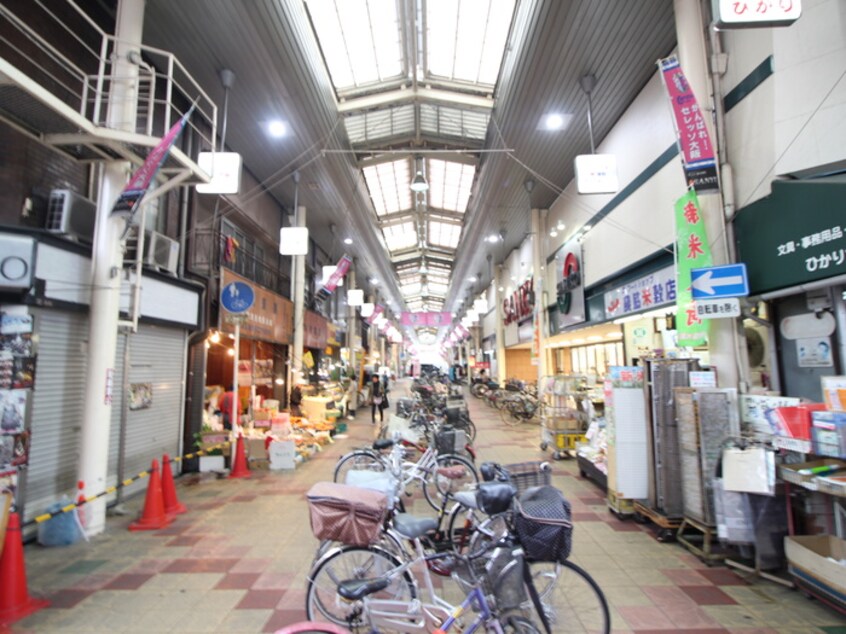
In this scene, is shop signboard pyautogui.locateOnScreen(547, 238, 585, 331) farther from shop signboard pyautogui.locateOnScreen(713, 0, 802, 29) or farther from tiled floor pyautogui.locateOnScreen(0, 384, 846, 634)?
shop signboard pyautogui.locateOnScreen(713, 0, 802, 29)

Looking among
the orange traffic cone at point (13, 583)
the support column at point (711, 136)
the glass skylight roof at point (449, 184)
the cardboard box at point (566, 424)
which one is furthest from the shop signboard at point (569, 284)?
the orange traffic cone at point (13, 583)

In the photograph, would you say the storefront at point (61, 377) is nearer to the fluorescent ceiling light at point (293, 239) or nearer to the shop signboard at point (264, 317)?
the shop signboard at point (264, 317)

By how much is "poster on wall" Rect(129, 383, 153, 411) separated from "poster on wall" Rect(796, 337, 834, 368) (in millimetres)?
8880

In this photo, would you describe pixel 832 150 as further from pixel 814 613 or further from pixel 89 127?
pixel 89 127

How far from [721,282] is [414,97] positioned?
26.5ft

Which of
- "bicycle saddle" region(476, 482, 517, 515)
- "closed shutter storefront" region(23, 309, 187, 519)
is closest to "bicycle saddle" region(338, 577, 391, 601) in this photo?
"bicycle saddle" region(476, 482, 517, 515)

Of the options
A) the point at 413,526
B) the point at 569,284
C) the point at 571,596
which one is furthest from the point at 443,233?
the point at 571,596

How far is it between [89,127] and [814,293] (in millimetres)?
8130

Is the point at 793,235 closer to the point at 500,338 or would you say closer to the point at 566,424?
the point at 566,424

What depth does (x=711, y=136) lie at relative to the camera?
5.64m

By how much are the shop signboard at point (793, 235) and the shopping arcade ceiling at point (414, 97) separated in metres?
3.40

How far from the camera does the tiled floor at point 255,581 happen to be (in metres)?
3.29

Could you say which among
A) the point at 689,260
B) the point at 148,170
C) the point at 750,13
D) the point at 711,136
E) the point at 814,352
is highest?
the point at 750,13

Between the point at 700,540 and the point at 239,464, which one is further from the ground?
the point at 239,464
